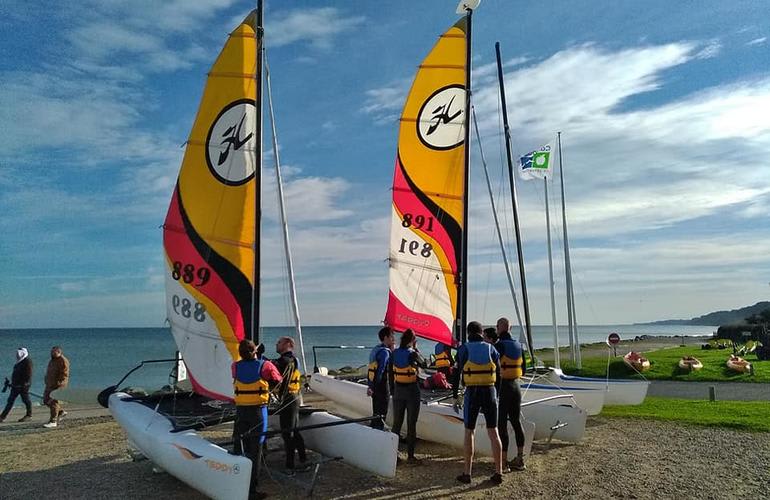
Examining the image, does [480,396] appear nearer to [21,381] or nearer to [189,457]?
[189,457]

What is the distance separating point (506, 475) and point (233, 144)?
5.26m

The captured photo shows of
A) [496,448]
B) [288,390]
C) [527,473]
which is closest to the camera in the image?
[496,448]

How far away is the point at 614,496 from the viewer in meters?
5.55

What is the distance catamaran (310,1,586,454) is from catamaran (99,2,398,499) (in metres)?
3.04

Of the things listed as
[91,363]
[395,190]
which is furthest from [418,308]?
[91,363]

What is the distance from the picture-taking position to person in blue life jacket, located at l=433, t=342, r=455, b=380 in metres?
9.48

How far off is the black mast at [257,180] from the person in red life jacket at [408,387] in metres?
1.81

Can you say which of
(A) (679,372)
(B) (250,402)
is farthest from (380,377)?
(A) (679,372)

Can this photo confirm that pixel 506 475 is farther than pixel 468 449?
Yes

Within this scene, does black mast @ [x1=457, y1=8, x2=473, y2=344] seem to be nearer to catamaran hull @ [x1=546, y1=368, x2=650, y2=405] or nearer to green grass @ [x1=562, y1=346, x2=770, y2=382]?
catamaran hull @ [x1=546, y1=368, x2=650, y2=405]

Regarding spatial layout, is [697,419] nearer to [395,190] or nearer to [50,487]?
[395,190]

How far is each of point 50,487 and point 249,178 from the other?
13.7 ft

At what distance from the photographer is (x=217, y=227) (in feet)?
23.1

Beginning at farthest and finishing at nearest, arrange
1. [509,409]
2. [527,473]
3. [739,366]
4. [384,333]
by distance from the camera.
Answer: [739,366] → [384,333] → [509,409] → [527,473]
